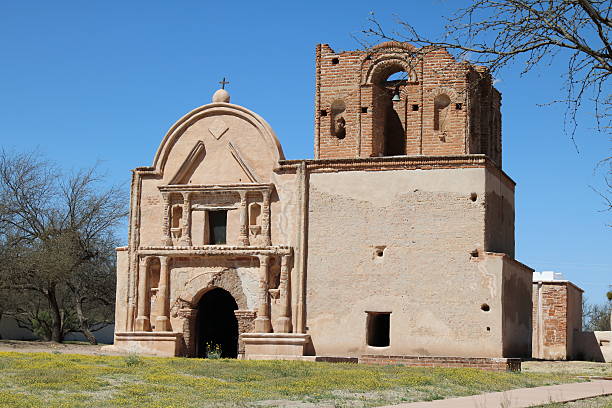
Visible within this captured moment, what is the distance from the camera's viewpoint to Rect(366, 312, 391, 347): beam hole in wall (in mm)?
22234

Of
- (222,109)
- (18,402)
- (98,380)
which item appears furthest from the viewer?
(222,109)

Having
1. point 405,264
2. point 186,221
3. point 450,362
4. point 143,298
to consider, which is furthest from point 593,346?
point 143,298

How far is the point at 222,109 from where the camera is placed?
24641 millimetres

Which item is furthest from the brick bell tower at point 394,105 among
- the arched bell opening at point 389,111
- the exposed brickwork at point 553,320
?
the exposed brickwork at point 553,320

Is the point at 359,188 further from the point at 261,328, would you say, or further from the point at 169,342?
the point at 169,342

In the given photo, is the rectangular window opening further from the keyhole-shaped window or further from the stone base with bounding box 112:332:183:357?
the keyhole-shaped window

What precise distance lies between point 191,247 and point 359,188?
15.4 feet

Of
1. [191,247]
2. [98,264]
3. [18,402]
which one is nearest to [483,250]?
[191,247]

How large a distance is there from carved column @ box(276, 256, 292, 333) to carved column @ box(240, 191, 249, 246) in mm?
1217

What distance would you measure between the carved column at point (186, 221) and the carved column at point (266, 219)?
207 cm

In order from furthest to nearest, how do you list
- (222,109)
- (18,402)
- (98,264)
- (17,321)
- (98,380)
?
(17,321), (98,264), (222,109), (98,380), (18,402)

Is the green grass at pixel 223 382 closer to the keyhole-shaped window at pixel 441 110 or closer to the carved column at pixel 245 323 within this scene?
the carved column at pixel 245 323

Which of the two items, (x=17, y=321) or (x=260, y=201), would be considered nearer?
(x=260, y=201)

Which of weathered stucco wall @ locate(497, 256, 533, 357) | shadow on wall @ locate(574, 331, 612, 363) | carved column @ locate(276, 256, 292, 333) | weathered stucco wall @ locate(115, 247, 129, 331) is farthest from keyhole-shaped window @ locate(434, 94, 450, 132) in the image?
shadow on wall @ locate(574, 331, 612, 363)
